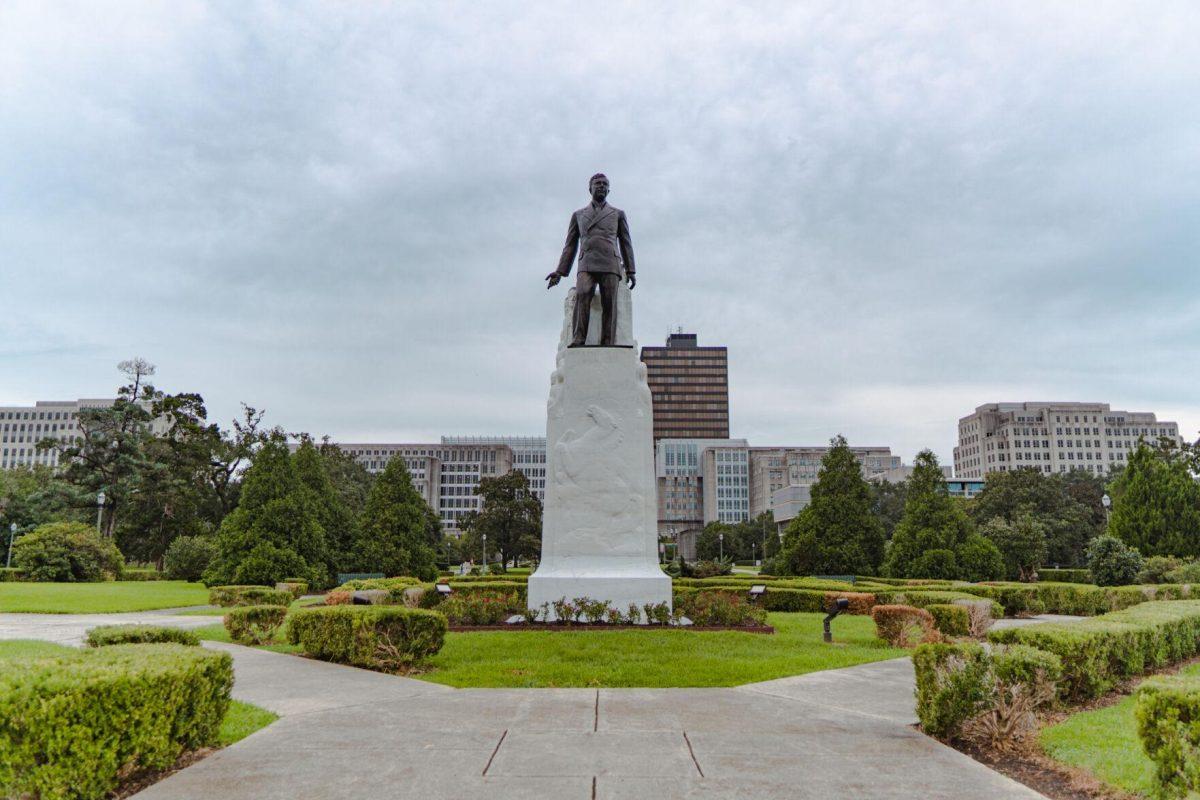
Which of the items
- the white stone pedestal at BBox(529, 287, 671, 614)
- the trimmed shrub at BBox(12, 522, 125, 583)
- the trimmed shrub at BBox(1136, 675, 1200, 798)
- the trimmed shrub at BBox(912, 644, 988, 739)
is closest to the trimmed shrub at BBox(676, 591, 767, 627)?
the white stone pedestal at BBox(529, 287, 671, 614)

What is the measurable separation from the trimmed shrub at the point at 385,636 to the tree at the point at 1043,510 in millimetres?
49478

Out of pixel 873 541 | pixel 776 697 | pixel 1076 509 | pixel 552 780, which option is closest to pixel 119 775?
pixel 552 780

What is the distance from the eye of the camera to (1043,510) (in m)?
Answer: 56.7

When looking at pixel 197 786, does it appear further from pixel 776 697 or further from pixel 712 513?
pixel 712 513

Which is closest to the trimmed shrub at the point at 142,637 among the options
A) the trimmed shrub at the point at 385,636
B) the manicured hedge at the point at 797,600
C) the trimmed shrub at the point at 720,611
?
the trimmed shrub at the point at 385,636

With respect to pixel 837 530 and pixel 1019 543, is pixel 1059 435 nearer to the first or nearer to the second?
pixel 1019 543

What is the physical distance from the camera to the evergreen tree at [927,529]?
2783cm

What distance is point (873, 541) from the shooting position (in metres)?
32.1

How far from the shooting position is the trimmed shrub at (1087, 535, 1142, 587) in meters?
→ 25.8

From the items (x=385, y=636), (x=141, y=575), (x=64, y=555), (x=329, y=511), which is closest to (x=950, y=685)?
(x=385, y=636)

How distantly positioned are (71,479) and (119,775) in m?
47.8

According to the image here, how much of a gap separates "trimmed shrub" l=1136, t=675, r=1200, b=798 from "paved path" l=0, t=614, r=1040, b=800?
2.35 feet

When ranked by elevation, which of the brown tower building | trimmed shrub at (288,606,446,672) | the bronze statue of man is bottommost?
trimmed shrub at (288,606,446,672)

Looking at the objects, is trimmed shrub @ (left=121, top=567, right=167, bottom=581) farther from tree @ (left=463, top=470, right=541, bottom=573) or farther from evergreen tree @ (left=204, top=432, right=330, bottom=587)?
tree @ (left=463, top=470, right=541, bottom=573)
